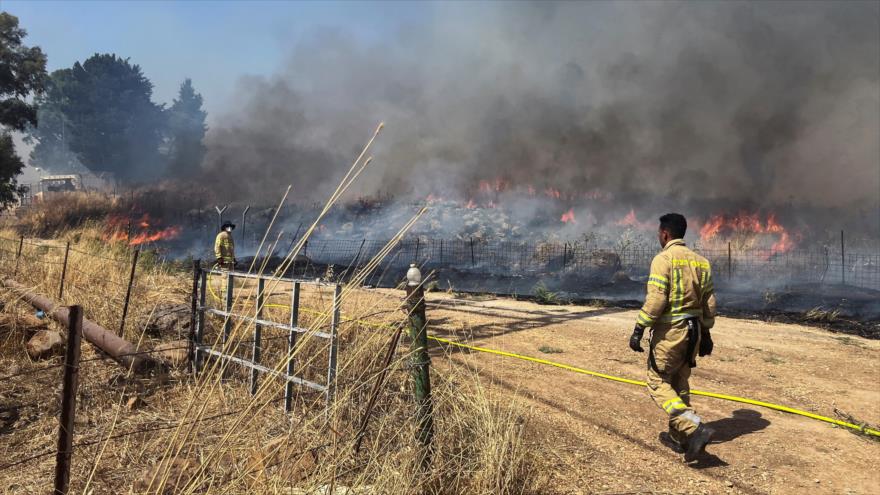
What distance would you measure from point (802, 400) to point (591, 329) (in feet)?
11.7

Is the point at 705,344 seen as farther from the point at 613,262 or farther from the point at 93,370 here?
the point at 613,262

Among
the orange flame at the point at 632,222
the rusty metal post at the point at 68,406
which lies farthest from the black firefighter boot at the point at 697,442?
the orange flame at the point at 632,222

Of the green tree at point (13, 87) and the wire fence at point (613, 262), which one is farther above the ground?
the green tree at point (13, 87)

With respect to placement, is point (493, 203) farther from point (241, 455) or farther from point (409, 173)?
point (241, 455)

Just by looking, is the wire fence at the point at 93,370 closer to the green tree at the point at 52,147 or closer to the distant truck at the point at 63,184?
the distant truck at the point at 63,184

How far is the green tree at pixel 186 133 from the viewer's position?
39.7 meters

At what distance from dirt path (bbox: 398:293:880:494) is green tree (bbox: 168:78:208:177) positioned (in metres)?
38.0

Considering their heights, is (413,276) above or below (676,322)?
above

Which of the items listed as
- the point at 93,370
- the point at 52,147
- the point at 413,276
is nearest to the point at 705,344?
the point at 413,276

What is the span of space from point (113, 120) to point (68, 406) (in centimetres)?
4935

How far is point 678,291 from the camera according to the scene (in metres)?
3.74

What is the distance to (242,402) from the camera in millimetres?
3732

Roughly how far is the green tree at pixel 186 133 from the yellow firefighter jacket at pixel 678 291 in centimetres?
3996

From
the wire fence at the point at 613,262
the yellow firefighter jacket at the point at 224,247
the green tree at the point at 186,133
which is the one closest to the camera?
the yellow firefighter jacket at the point at 224,247
